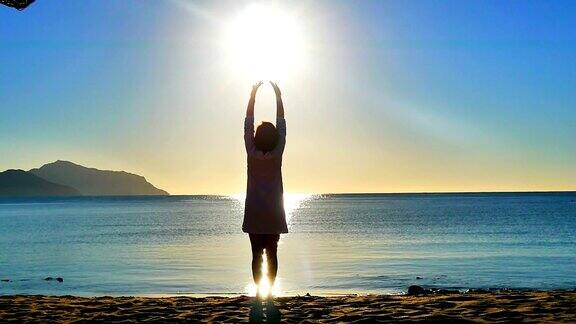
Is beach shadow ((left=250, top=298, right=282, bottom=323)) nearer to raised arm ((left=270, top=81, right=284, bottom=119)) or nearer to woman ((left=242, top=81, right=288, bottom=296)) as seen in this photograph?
woman ((left=242, top=81, right=288, bottom=296))

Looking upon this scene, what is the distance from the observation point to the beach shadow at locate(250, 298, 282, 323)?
31.9ft

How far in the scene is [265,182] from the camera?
9.20 metres

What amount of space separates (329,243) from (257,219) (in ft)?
138

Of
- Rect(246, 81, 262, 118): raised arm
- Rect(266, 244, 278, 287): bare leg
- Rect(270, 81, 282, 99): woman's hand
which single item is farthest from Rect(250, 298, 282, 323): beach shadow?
Rect(270, 81, 282, 99): woman's hand

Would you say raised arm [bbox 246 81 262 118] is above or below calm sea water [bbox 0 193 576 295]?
above

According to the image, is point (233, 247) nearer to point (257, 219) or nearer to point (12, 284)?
point (12, 284)

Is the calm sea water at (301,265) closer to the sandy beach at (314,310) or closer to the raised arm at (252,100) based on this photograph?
the sandy beach at (314,310)

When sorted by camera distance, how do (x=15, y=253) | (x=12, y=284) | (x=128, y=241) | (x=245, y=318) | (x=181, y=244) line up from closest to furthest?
1. (x=245, y=318)
2. (x=12, y=284)
3. (x=15, y=253)
4. (x=181, y=244)
5. (x=128, y=241)

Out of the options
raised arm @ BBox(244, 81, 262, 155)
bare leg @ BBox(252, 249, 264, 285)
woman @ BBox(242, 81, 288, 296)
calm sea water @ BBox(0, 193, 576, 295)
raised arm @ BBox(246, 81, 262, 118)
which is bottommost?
calm sea water @ BBox(0, 193, 576, 295)

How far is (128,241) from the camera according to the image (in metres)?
55.3

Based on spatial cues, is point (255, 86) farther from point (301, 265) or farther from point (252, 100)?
point (301, 265)

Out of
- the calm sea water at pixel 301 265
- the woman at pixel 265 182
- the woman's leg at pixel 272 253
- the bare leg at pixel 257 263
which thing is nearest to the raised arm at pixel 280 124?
the woman at pixel 265 182

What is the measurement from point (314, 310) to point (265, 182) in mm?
2784

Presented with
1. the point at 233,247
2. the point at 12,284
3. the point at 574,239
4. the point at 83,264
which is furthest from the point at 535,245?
the point at 12,284
